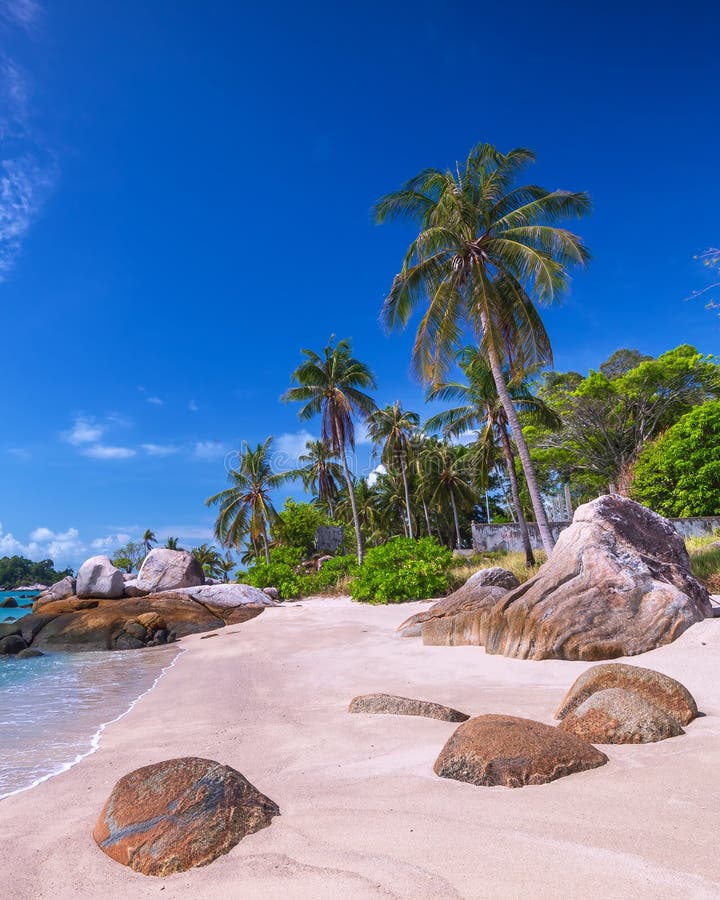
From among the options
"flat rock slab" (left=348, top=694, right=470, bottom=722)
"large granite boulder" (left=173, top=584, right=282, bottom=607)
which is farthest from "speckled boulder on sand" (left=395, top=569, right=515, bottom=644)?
"large granite boulder" (left=173, top=584, right=282, bottom=607)

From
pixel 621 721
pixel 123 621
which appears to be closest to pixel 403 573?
pixel 123 621

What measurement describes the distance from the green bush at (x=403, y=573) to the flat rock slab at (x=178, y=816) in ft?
46.3

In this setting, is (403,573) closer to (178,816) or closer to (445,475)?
(178,816)

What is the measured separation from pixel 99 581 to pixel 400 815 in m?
20.8

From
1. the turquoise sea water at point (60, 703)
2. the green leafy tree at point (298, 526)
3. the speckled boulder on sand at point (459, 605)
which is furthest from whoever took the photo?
the green leafy tree at point (298, 526)

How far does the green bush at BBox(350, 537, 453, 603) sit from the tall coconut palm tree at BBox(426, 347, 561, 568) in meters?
4.27

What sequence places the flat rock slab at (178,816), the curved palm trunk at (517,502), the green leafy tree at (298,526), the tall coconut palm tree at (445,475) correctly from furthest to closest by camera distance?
the tall coconut palm tree at (445,475)
the green leafy tree at (298,526)
the curved palm trunk at (517,502)
the flat rock slab at (178,816)

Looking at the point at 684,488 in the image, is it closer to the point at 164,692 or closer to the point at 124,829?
the point at 164,692

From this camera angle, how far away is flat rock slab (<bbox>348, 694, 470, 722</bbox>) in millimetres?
4344

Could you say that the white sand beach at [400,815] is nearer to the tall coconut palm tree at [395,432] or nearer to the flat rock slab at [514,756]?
the flat rock slab at [514,756]

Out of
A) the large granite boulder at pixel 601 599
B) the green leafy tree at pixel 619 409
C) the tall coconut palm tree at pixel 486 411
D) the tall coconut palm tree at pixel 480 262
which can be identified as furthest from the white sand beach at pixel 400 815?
the green leafy tree at pixel 619 409

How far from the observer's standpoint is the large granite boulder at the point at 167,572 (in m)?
22.0

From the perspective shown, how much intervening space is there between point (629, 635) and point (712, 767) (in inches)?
151

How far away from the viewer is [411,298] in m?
15.8
